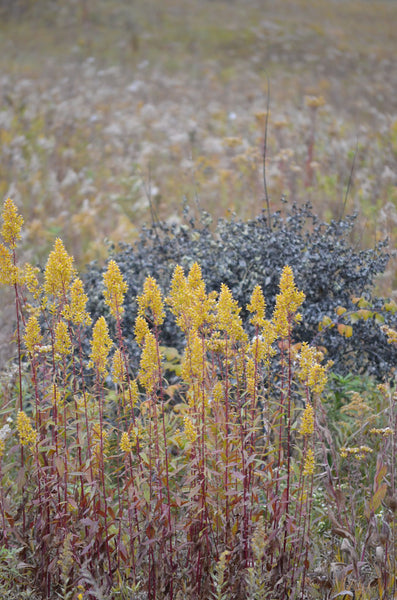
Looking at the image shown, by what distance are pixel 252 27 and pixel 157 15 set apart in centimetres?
285

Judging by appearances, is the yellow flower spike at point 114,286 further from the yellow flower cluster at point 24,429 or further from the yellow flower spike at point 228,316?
the yellow flower cluster at point 24,429

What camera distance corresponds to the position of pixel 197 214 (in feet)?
25.2

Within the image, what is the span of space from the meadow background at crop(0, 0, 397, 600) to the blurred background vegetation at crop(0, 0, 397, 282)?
6 cm

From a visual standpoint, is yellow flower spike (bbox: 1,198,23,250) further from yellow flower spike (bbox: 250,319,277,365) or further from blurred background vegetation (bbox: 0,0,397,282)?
blurred background vegetation (bbox: 0,0,397,282)

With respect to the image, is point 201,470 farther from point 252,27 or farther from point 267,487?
point 252,27

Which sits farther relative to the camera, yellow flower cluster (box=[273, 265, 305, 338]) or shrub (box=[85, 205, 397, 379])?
shrub (box=[85, 205, 397, 379])

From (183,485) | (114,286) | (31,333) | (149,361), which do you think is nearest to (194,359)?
(149,361)

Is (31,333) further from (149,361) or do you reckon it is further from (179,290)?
(179,290)

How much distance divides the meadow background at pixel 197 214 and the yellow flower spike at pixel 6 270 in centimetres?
16

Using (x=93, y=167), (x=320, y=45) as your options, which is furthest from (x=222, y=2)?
(x=93, y=167)

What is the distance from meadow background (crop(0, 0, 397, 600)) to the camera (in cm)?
227

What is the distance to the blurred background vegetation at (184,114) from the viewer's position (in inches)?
311

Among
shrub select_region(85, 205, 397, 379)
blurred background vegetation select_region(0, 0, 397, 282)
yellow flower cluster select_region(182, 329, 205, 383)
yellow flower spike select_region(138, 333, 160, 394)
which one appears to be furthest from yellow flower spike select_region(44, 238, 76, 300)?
blurred background vegetation select_region(0, 0, 397, 282)

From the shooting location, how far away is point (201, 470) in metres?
2.20
